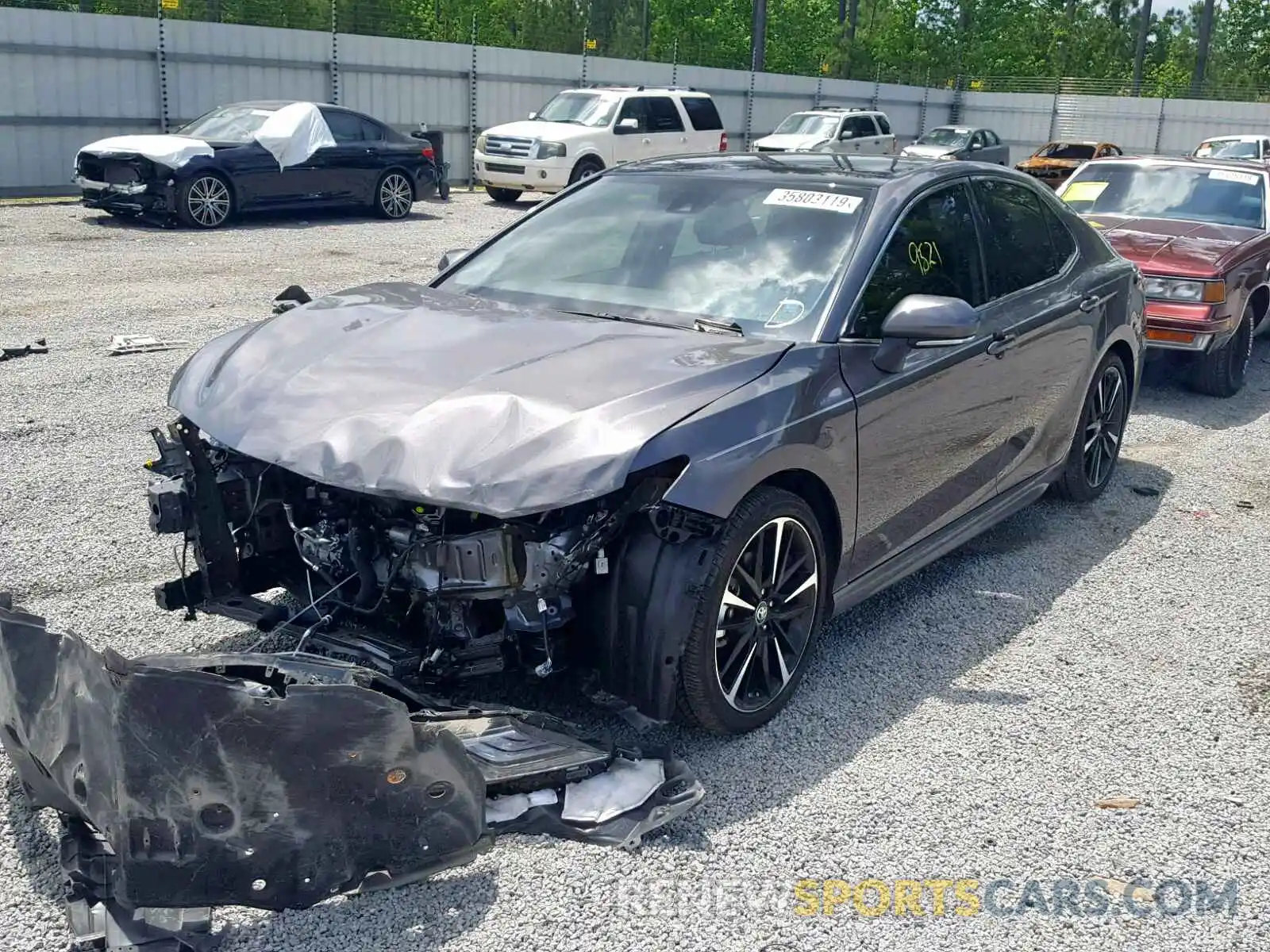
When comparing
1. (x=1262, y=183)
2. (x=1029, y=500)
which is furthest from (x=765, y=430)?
(x=1262, y=183)

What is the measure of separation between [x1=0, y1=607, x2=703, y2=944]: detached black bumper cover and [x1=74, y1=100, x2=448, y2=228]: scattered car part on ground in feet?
42.9

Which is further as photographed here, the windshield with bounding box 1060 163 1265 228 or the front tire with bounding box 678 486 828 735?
the windshield with bounding box 1060 163 1265 228

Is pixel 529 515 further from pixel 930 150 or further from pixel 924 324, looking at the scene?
pixel 930 150

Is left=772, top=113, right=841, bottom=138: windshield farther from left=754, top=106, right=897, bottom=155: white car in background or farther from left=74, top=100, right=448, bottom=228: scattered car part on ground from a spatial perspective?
left=74, top=100, right=448, bottom=228: scattered car part on ground

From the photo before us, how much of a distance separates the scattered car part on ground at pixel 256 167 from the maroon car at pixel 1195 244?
982cm

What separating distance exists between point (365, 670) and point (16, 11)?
18.3 meters

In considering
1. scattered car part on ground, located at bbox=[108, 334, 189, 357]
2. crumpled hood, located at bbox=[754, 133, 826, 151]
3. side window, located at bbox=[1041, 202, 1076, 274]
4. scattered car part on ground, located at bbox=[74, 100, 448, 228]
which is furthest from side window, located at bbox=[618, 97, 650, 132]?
side window, located at bbox=[1041, 202, 1076, 274]

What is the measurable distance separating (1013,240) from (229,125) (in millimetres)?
13116

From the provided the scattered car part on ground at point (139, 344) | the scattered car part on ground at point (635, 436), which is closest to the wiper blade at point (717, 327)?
the scattered car part on ground at point (635, 436)

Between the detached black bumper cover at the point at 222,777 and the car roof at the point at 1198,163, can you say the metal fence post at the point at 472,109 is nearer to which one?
the car roof at the point at 1198,163

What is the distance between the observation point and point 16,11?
58.6 feet

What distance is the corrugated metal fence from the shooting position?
18.2m

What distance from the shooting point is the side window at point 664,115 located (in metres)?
21.4

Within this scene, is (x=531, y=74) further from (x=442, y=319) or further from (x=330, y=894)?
(x=330, y=894)
